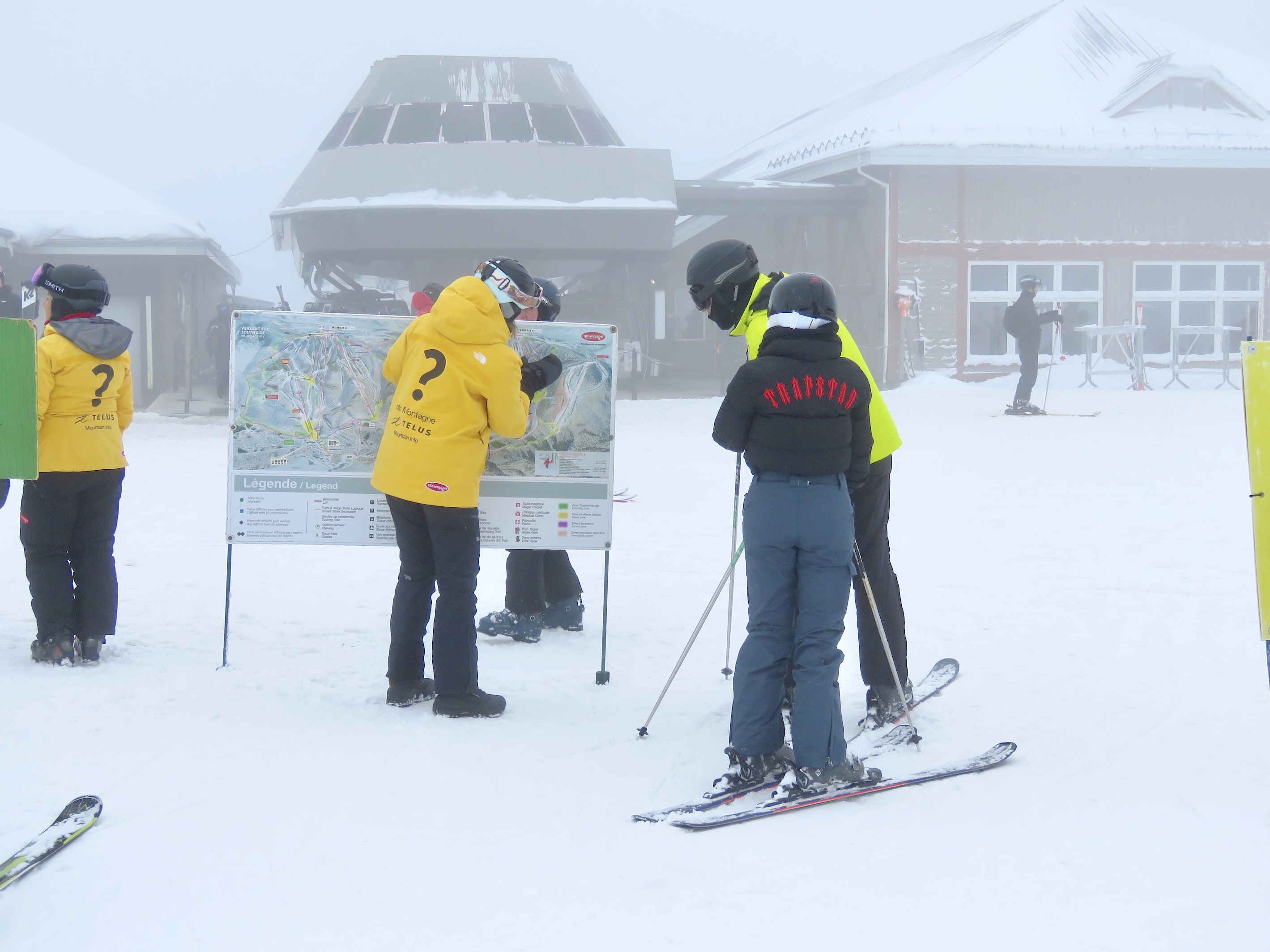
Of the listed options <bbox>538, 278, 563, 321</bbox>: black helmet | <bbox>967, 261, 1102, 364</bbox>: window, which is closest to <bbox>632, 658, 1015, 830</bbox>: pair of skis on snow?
<bbox>538, 278, 563, 321</bbox>: black helmet

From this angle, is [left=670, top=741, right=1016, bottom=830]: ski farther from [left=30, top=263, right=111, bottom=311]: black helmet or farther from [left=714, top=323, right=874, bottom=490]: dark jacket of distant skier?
[left=30, top=263, right=111, bottom=311]: black helmet

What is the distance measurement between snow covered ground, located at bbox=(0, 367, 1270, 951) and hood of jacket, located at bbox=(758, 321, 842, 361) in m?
1.18

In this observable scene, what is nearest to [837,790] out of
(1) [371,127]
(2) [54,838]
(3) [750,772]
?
(3) [750,772]

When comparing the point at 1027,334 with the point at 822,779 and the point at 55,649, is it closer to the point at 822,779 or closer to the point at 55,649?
the point at 822,779

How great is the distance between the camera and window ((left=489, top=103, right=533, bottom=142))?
66.4ft

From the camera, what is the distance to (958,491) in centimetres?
864

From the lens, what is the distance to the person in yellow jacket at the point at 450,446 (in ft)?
12.1

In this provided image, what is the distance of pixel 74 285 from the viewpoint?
165 inches

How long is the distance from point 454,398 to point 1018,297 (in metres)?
17.8

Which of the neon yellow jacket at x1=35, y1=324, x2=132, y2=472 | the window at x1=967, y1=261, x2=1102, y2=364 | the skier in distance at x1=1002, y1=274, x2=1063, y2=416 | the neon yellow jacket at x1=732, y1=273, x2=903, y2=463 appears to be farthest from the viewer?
the window at x1=967, y1=261, x2=1102, y2=364

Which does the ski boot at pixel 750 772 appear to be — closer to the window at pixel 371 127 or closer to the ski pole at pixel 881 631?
the ski pole at pixel 881 631

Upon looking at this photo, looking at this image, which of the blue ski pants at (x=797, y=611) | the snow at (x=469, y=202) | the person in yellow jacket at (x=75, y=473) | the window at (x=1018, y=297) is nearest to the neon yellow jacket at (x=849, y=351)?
the blue ski pants at (x=797, y=611)

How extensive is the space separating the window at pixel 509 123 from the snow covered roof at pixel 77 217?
17.4 feet

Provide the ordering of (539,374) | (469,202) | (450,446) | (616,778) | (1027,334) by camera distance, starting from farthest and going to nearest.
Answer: (469,202), (1027,334), (539,374), (450,446), (616,778)
